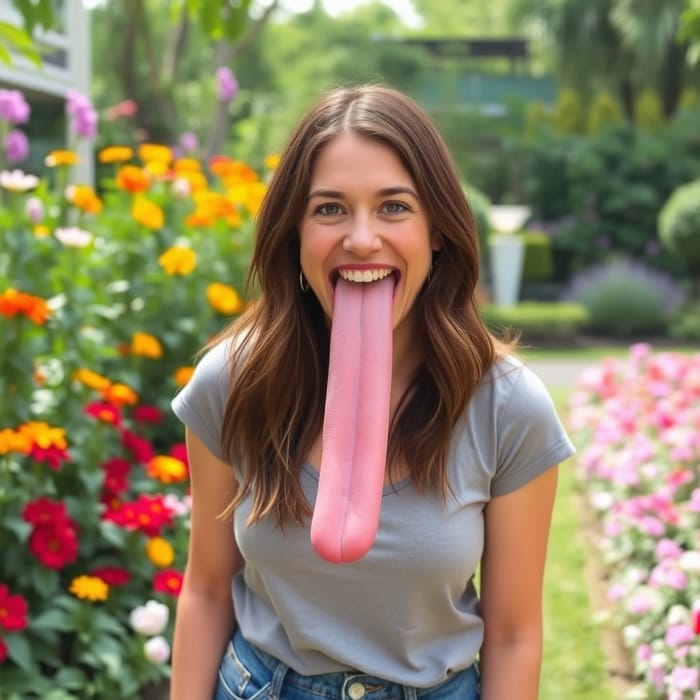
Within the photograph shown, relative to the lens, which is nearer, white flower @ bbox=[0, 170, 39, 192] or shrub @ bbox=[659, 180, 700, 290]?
white flower @ bbox=[0, 170, 39, 192]

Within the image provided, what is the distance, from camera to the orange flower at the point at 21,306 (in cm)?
320

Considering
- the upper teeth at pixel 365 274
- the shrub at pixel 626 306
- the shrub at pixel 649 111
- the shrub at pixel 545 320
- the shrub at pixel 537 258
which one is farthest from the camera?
the shrub at pixel 649 111

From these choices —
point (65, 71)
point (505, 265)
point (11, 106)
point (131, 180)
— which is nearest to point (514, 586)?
point (11, 106)

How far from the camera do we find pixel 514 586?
180 cm

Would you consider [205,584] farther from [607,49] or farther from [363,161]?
[607,49]

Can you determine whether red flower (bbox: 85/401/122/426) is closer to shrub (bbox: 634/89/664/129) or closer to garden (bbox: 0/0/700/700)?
garden (bbox: 0/0/700/700)

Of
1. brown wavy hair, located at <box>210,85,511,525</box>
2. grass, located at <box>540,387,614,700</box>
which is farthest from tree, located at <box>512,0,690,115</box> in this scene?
brown wavy hair, located at <box>210,85,511,525</box>

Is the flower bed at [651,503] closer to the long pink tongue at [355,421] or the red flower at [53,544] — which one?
the long pink tongue at [355,421]

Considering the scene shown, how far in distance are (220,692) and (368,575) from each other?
0.39 meters

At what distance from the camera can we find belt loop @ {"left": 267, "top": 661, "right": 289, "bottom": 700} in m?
1.81

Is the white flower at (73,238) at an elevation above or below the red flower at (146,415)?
above

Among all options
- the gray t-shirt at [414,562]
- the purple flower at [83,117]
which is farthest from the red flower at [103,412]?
the gray t-shirt at [414,562]

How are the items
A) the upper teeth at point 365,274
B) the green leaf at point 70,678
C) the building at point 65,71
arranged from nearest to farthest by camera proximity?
the upper teeth at point 365,274
the green leaf at point 70,678
the building at point 65,71

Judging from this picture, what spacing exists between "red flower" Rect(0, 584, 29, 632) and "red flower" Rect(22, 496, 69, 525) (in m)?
0.22
